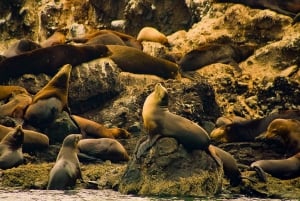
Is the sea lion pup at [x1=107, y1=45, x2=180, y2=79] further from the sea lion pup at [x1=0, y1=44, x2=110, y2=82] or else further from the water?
the water

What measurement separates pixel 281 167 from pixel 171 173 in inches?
83.9

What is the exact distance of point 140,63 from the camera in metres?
17.4

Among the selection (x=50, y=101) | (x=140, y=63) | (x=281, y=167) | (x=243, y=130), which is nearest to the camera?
(x=281, y=167)

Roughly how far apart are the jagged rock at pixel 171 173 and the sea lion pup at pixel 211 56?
753 centimetres

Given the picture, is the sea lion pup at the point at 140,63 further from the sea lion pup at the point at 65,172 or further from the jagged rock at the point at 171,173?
the jagged rock at the point at 171,173

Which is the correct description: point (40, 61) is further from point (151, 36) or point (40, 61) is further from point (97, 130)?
point (151, 36)

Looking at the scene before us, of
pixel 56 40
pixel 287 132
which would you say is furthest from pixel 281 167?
pixel 56 40

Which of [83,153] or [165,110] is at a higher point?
[165,110]

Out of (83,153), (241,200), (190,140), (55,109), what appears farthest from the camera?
(55,109)

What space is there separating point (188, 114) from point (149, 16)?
8266mm

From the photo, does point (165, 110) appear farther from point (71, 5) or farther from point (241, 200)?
point (71, 5)

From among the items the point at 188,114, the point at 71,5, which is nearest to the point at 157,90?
the point at 188,114

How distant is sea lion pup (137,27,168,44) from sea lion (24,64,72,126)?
538cm

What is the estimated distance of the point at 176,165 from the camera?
1088cm
